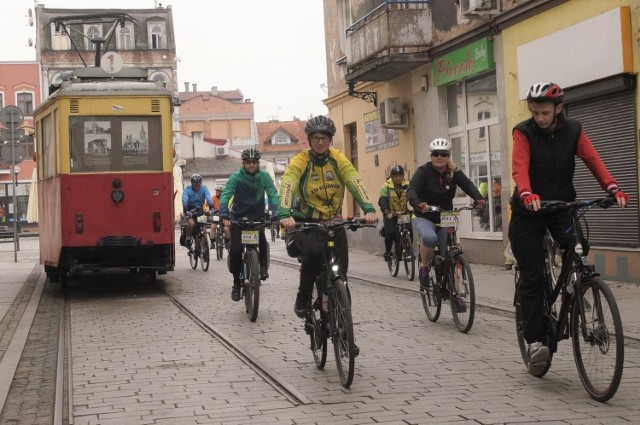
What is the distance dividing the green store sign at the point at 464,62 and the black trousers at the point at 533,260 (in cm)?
1177

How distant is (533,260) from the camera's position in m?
6.94

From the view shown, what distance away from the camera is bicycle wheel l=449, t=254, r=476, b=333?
9641 millimetres

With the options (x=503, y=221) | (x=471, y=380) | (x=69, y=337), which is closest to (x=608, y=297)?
(x=471, y=380)

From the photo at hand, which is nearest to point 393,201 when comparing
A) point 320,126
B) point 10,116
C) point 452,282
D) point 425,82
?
point 425,82

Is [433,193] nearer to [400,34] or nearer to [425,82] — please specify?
[400,34]

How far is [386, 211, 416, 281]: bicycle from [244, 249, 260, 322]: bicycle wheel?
4786 mm

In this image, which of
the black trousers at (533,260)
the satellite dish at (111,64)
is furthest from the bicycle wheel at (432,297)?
the satellite dish at (111,64)

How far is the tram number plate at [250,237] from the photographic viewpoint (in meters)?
11.7

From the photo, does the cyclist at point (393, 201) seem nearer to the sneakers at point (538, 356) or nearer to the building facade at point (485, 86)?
the building facade at point (485, 86)

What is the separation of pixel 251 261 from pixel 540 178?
5183 mm

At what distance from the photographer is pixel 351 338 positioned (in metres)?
6.94

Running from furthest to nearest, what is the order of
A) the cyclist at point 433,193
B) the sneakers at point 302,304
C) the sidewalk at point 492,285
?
1. the sidewalk at point 492,285
2. the cyclist at point 433,193
3. the sneakers at point 302,304

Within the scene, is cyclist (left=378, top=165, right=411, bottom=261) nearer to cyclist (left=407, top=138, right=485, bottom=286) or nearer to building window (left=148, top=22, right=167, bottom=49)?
cyclist (left=407, top=138, right=485, bottom=286)

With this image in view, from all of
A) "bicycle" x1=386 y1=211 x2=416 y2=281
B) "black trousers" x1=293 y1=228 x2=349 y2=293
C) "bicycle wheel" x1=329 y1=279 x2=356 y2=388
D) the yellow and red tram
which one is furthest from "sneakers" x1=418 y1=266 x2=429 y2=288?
the yellow and red tram
